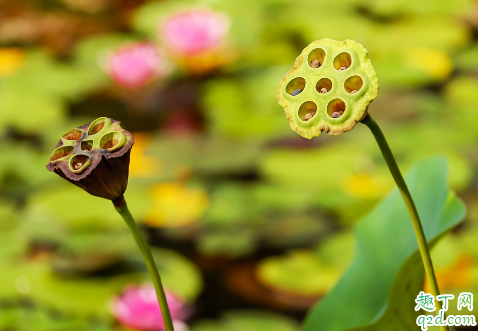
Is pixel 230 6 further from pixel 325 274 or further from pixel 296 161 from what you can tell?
pixel 325 274

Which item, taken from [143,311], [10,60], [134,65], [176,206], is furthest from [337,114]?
[10,60]

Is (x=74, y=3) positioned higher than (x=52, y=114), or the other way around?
(x=74, y=3)

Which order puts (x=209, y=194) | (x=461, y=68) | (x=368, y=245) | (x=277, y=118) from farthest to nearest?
(x=461, y=68) < (x=277, y=118) < (x=209, y=194) < (x=368, y=245)

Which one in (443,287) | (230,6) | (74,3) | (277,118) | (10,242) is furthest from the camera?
(74,3)

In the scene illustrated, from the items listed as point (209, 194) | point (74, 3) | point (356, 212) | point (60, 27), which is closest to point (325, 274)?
point (356, 212)

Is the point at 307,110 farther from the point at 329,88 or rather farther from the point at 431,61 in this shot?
the point at 431,61

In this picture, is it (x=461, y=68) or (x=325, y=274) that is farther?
(x=461, y=68)

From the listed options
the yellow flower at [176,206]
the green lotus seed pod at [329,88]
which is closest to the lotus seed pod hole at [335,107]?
the green lotus seed pod at [329,88]
